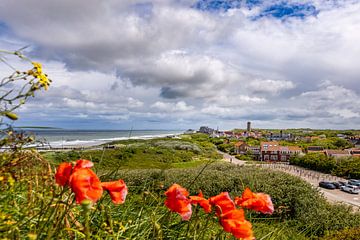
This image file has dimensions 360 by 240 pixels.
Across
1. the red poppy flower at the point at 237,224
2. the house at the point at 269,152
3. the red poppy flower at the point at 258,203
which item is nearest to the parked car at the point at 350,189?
the house at the point at 269,152

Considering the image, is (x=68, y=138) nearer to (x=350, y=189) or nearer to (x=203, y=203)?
(x=350, y=189)

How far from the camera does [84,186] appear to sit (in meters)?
0.88

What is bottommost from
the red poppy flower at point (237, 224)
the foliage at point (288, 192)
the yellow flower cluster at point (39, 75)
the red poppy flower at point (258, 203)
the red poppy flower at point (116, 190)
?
the foliage at point (288, 192)

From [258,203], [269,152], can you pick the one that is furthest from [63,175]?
[269,152]

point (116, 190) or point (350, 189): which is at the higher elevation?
point (116, 190)

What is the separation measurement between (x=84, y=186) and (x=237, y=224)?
0.61 metres

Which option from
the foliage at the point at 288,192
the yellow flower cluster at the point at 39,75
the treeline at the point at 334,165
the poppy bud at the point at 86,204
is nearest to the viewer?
the poppy bud at the point at 86,204

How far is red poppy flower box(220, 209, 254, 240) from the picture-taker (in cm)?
113

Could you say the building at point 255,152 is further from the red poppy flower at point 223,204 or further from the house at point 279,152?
the red poppy flower at point 223,204

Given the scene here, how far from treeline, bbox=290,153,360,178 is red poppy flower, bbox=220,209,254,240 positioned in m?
44.6

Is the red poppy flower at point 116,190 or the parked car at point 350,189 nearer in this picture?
the red poppy flower at point 116,190

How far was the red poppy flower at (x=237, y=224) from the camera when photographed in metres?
1.13

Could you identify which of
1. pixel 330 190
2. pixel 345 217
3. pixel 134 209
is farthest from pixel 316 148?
pixel 134 209

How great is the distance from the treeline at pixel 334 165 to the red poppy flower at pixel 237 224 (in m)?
44.6
